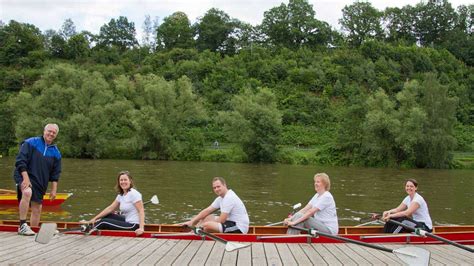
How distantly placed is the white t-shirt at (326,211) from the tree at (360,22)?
93.7 meters

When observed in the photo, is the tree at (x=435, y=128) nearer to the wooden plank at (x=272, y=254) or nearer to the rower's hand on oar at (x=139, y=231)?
Answer: the wooden plank at (x=272, y=254)

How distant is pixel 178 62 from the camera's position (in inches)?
3206

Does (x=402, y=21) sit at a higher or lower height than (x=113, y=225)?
higher

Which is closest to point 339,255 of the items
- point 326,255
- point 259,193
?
point 326,255

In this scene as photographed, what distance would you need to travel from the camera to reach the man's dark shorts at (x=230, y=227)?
934cm

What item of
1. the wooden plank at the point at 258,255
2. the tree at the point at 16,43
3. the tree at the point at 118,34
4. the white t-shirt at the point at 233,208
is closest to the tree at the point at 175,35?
the tree at the point at 118,34

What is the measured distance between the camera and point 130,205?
9461mm

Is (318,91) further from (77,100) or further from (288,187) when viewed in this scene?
(288,187)

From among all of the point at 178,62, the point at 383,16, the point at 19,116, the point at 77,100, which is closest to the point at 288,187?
the point at 77,100

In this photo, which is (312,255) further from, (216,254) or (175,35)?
(175,35)

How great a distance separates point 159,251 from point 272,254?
1.90 meters

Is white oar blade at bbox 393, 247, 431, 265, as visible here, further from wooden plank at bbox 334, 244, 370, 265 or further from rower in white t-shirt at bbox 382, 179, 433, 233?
rower in white t-shirt at bbox 382, 179, 433, 233

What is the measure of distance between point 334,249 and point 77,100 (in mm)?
45980

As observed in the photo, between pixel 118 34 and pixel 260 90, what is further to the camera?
pixel 118 34
